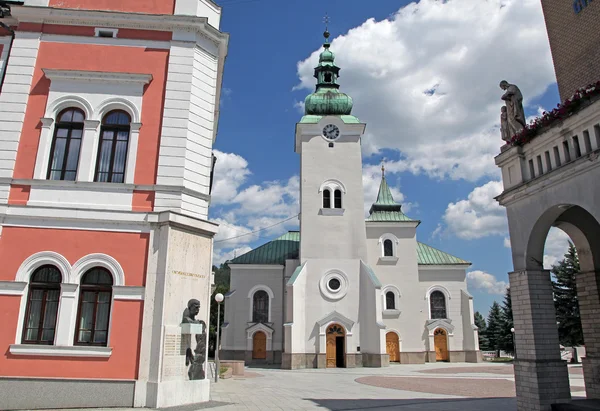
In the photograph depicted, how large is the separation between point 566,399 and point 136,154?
12320mm

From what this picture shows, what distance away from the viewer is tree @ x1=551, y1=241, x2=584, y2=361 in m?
35.1

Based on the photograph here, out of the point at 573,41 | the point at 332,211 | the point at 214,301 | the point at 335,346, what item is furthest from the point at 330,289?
the point at 214,301

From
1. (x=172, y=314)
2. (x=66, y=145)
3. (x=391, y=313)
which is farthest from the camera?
(x=391, y=313)

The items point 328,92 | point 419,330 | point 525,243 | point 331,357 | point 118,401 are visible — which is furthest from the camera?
point 328,92

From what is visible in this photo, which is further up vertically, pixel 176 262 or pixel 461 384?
pixel 176 262

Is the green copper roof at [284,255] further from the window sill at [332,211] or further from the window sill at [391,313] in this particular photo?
the window sill at [332,211]

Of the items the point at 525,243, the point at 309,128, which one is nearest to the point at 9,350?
the point at 525,243

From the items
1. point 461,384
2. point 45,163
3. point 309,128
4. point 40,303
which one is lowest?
point 461,384

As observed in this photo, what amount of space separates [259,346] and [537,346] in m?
29.3

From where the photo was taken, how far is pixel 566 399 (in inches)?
386

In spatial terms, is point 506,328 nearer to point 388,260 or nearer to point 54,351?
point 388,260

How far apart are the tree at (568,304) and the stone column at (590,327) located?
26836 millimetres

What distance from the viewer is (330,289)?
33.8m

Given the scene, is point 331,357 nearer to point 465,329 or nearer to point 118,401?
point 465,329
